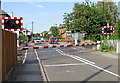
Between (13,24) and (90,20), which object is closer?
(13,24)

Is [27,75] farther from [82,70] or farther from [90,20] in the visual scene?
[90,20]

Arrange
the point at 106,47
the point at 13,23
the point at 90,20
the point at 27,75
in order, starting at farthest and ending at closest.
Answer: the point at 90,20 → the point at 106,47 → the point at 13,23 → the point at 27,75

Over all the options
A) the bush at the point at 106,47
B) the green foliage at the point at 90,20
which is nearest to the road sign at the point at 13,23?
the bush at the point at 106,47

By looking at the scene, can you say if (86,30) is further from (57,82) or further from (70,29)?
(57,82)

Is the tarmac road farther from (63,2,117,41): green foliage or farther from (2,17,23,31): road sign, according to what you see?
(63,2,117,41): green foliage

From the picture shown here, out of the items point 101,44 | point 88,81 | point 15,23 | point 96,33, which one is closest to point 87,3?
point 96,33

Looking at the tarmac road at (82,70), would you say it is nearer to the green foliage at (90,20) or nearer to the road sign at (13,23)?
the road sign at (13,23)

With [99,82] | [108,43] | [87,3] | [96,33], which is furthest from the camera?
[87,3]

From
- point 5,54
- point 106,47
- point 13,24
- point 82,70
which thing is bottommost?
point 82,70

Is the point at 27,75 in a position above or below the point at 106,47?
below

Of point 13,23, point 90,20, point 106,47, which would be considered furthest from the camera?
point 90,20

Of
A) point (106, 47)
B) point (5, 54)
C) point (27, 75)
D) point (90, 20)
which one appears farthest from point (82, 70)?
point (90, 20)

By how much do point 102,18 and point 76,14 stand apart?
714cm

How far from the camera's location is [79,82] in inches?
351
